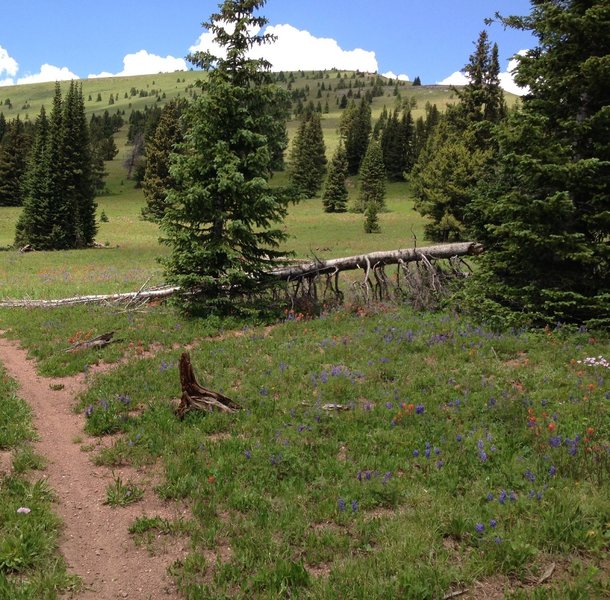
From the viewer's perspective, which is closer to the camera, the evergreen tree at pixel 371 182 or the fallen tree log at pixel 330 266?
the fallen tree log at pixel 330 266

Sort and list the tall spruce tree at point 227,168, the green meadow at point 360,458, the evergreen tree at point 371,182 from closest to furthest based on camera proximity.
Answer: the green meadow at point 360,458, the tall spruce tree at point 227,168, the evergreen tree at point 371,182

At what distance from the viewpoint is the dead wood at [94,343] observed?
1336 centimetres

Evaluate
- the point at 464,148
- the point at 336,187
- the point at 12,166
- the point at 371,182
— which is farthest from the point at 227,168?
the point at 12,166

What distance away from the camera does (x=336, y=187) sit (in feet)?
260

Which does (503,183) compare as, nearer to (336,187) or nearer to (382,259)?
(382,259)

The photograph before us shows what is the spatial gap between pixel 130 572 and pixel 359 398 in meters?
5.17

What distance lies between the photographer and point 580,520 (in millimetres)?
5477

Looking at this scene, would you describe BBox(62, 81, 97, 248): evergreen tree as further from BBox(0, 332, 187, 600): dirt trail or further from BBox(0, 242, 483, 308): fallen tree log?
BBox(0, 332, 187, 600): dirt trail

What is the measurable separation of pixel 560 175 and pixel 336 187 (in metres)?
69.5

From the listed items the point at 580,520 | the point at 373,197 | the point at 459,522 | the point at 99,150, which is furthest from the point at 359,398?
the point at 99,150

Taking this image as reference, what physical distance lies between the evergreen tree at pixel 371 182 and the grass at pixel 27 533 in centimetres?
7534

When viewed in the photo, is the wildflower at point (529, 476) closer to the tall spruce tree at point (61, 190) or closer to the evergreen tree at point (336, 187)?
the tall spruce tree at point (61, 190)

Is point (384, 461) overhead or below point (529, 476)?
below

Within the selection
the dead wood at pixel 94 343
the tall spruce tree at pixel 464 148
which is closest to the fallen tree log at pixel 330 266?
the dead wood at pixel 94 343
